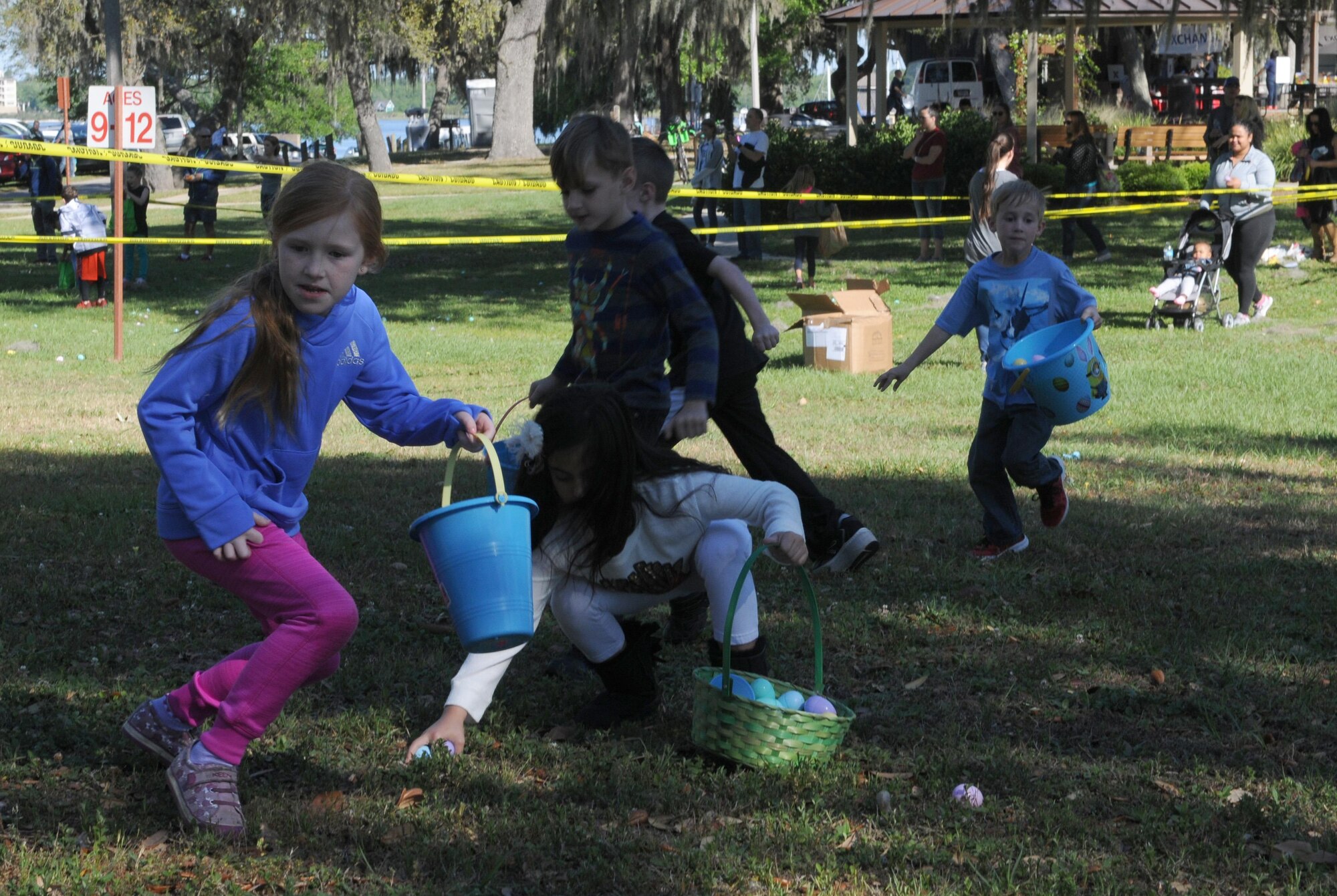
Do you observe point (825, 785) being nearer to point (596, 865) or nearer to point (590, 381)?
point (596, 865)

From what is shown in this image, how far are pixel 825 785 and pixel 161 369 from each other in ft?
6.33

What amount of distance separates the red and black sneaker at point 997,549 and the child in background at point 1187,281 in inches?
311

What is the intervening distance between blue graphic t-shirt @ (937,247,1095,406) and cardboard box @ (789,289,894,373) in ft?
17.0

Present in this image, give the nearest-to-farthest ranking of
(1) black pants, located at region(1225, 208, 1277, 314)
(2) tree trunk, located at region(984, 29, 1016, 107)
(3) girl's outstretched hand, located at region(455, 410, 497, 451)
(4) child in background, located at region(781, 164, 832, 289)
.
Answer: (3) girl's outstretched hand, located at region(455, 410, 497, 451), (1) black pants, located at region(1225, 208, 1277, 314), (4) child in background, located at region(781, 164, 832, 289), (2) tree trunk, located at region(984, 29, 1016, 107)

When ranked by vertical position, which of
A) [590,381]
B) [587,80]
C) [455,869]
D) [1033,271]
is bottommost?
[455,869]

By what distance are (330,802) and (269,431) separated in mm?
989

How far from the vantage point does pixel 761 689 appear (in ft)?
12.3

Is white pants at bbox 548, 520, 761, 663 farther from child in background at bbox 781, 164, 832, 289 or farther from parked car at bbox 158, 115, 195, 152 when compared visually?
parked car at bbox 158, 115, 195, 152

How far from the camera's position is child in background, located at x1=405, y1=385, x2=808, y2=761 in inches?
145

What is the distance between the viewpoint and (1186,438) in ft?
27.9

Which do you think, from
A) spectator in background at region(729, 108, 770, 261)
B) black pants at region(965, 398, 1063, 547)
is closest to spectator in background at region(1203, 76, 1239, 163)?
spectator in background at region(729, 108, 770, 261)

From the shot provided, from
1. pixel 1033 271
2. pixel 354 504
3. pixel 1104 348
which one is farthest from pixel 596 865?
pixel 1104 348

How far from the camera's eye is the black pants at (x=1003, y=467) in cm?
575

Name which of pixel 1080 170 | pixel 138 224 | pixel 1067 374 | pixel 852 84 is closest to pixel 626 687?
pixel 1067 374
